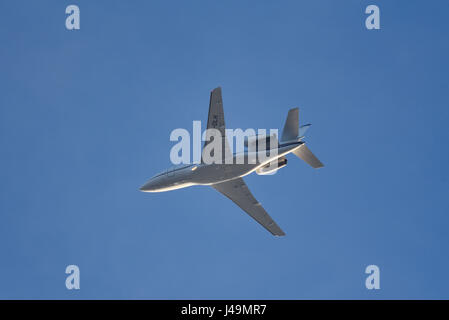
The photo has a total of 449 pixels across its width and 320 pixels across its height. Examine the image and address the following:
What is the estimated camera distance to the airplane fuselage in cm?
4322

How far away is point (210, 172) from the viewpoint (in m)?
45.1

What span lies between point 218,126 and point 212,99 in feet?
7.93

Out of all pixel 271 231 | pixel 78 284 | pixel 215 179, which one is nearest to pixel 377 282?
pixel 271 231

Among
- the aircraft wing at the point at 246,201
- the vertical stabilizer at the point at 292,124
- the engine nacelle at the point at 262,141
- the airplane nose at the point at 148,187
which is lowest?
the aircraft wing at the point at 246,201

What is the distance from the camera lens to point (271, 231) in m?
50.6

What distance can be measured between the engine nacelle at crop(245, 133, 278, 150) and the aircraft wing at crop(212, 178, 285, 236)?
5.47m

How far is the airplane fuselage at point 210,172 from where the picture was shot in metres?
43.2

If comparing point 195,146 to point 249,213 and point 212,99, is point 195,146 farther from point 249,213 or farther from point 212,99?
point 249,213

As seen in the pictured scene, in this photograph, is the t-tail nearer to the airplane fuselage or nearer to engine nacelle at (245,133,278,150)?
the airplane fuselage

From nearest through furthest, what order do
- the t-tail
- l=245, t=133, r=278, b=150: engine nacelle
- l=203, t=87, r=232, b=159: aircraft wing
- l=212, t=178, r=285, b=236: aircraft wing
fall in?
1. l=203, t=87, r=232, b=159: aircraft wing
2. l=245, t=133, r=278, b=150: engine nacelle
3. the t-tail
4. l=212, t=178, r=285, b=236: aircraft wing

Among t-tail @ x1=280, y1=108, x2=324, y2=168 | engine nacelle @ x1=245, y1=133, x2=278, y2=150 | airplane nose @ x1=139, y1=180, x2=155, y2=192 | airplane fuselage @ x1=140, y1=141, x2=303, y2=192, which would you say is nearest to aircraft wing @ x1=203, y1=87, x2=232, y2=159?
engine nacelle @ x1=245, y1=133, x2=278, y2=150

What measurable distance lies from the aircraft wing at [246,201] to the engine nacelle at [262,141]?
5.47 meters

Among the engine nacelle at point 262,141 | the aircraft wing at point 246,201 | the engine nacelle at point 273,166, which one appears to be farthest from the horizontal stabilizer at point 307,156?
the aircraft wing at point 246,201

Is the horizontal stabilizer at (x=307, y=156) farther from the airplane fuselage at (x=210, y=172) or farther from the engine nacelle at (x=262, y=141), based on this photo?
the engine nacelle at (x=262, y=141)
